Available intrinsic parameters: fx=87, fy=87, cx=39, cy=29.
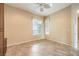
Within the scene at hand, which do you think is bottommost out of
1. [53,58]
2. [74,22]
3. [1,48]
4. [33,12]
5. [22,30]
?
[53,58]

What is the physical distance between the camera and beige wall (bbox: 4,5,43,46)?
71.8 inches

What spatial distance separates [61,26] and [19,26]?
2.83 ft

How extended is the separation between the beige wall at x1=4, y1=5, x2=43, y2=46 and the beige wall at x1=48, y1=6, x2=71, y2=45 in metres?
0.47

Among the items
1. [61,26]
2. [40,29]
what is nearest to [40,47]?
[40,29]

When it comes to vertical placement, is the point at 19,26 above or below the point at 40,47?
above

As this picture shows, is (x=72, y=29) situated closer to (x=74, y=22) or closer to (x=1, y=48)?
(x=74, y=22)

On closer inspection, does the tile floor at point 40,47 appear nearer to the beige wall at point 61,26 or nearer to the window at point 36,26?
the beige wall at point 61,26

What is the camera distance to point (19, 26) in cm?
180

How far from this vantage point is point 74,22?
5.48ft

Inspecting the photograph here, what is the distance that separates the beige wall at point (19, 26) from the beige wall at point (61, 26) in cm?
47

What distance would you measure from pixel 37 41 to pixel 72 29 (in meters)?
0.80

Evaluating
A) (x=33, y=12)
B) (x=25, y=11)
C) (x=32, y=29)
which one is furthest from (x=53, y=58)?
(x=25, y=11)

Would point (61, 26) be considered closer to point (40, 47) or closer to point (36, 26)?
point (36, 26)

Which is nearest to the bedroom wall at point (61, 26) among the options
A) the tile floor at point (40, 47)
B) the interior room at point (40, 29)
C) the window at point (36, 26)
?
the interior room at point (40, 29)
